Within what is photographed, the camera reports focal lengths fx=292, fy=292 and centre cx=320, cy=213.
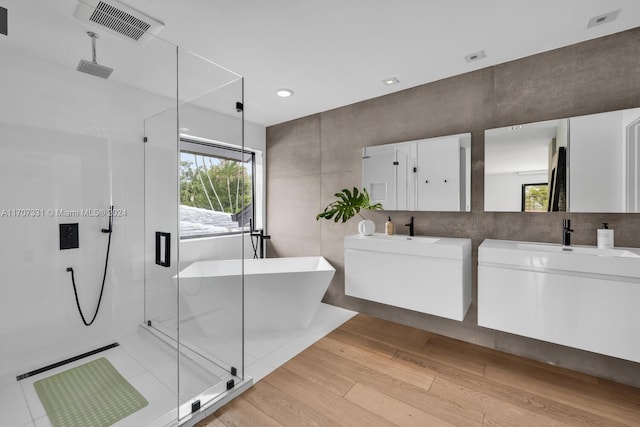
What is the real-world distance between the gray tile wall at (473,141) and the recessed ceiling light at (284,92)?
68 centimetres

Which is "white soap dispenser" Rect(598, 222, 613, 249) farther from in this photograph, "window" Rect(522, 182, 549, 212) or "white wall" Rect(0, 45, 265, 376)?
"white wall" Rect(0, 45, 265, 376)

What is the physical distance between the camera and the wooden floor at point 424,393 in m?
1.74

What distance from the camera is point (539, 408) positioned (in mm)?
1826

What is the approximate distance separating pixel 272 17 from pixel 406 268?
7.10 ft

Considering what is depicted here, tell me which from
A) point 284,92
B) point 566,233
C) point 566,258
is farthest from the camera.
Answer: point 284,92

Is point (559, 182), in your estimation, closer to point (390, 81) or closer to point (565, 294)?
point (565, 294)

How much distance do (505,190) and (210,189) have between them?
2.32m

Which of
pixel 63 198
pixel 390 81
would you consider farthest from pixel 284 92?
pixel 63 198

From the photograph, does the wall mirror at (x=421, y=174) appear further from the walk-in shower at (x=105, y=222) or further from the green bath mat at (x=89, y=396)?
the green bath mat at (x=89, y=396)

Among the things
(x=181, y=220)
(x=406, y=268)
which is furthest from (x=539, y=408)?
(x=181, y=220)

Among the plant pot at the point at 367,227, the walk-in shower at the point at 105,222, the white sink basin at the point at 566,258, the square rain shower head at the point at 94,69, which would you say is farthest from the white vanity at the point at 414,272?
the square rain shower head at the point at 94,69

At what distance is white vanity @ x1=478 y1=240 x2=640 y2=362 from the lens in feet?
5.81

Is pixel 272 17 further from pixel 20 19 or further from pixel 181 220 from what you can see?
pixel 181 220

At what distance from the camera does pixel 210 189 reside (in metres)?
2.01
